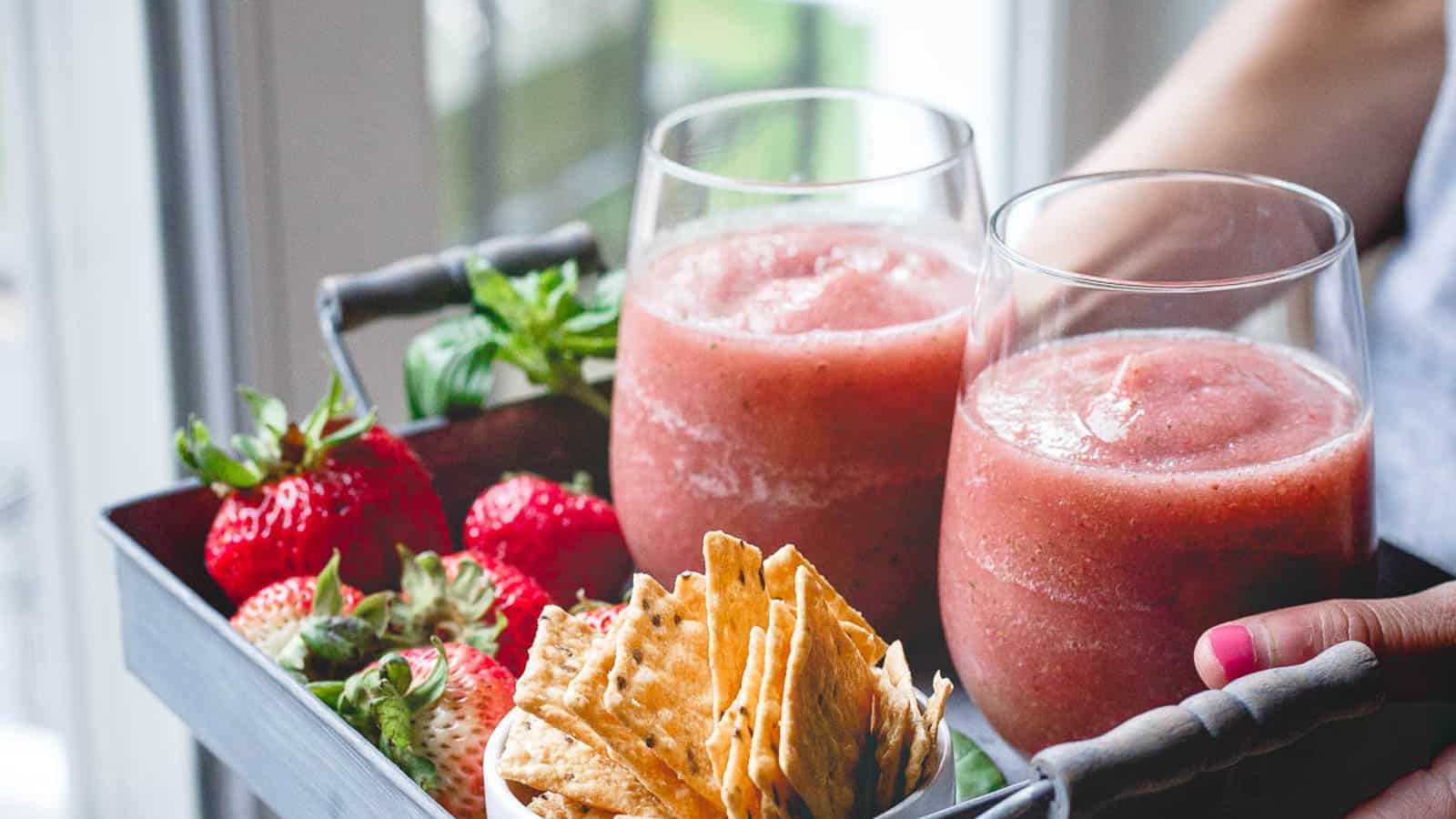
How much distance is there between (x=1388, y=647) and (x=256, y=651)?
414 mm

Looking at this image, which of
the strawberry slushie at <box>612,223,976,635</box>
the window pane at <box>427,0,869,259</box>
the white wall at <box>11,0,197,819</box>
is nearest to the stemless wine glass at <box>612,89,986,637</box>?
the strawberry slushie at <box>612,223,976,635</box>

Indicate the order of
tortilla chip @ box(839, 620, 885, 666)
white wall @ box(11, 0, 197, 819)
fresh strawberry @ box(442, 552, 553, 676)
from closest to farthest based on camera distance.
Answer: tortilla chip @ box(839, 620, 885, 666), fresh strawberry @ box(442, 552, 553, 676), white wall @ box(11, 0, 197, 819)

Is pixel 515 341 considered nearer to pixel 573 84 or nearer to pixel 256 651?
pixel 256 651

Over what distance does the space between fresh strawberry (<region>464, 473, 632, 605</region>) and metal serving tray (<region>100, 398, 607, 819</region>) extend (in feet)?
0.25

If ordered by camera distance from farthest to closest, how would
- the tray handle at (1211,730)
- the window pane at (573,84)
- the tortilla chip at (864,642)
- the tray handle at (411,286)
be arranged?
the window pane at (573,84) → the tray handle at (411,286) → the tortilla chip at (864,642) → the tray handle at (1211,730)

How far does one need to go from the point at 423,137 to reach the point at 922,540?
0.66 metres

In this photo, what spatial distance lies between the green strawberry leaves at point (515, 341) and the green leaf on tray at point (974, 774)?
306 millimetres

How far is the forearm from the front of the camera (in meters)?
0.99

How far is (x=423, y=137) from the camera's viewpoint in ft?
3.86

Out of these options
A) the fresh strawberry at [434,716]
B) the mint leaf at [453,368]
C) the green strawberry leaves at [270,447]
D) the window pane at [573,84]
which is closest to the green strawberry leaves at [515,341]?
the mint leaf at [453,368]

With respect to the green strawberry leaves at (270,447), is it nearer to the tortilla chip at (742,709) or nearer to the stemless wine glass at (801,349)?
the stemless wine glass at (801,349)

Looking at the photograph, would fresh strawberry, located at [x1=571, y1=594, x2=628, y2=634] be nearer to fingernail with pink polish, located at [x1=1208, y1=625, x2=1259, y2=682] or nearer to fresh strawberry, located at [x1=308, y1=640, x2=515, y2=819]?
fresh strawberry, located at [x1=308, y1=640, x2=515, y2=819]

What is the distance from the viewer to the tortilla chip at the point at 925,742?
1.61 ft

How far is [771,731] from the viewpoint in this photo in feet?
1.50
